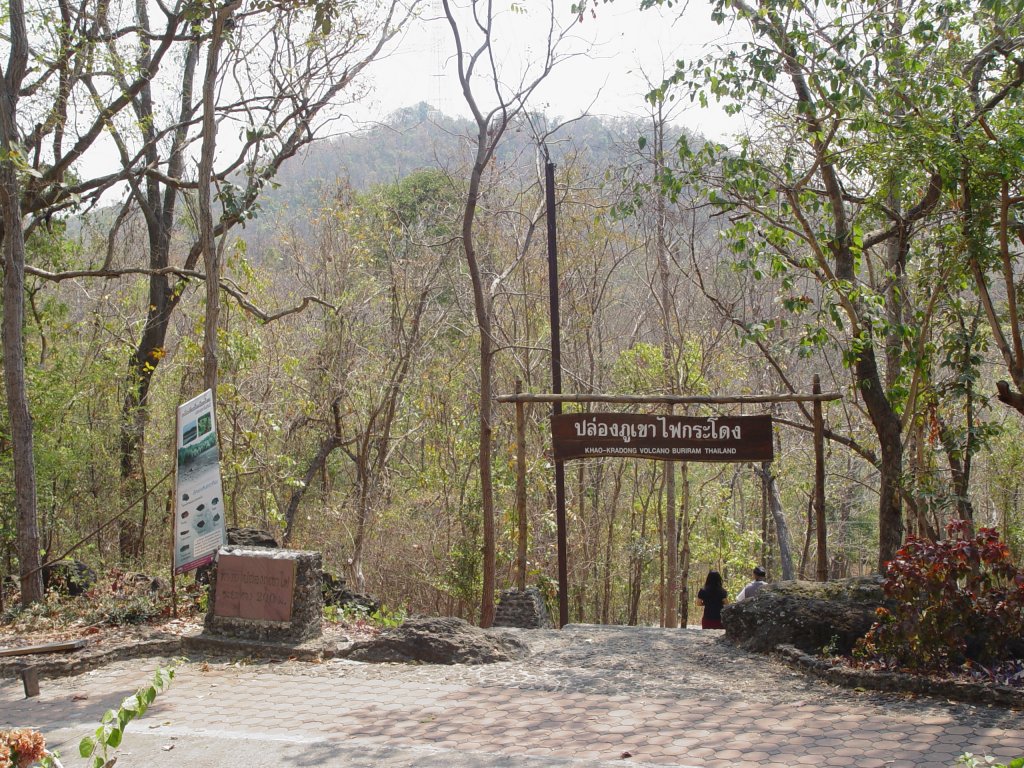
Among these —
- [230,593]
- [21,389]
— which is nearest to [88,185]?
[21,389]

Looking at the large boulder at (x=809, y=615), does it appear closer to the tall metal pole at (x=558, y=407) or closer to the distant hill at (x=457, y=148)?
the tall metal pole at (x=558, y=407)

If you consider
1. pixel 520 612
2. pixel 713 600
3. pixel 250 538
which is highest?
pixel 250 538

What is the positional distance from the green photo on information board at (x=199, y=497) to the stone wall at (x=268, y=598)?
0.43 meters

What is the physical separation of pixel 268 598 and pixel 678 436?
13.6 ft

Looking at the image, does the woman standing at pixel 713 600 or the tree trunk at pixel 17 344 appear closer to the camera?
the tree trunk at pixel 17 344

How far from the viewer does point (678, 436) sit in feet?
30.5

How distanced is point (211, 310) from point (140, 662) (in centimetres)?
395

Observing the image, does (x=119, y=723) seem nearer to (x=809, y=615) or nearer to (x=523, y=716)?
(x=523, y=716)

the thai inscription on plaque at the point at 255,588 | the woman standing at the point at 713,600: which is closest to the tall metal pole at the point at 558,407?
the woman standing at the point at 713,600

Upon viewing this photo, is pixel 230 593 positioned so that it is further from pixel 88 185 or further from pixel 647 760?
pixel 88 185

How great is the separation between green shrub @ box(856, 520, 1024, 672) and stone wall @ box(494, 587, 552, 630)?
3871 mm

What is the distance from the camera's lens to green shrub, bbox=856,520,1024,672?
6.45m

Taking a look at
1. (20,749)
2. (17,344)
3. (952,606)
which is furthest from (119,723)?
(17,344)

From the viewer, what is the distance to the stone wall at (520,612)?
9672 millimetres
